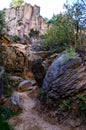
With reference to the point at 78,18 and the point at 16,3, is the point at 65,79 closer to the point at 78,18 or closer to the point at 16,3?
the point at 78,18

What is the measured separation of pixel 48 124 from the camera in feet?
36.6

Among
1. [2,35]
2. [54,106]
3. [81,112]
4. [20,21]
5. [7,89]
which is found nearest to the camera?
[81,112]

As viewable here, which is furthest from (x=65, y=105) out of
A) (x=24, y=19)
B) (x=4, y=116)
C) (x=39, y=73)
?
(x=24, y=19)

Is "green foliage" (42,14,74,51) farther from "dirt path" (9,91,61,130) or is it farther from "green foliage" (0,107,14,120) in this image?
"green foliage" (0,107,14,120)

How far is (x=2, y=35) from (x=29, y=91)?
256 inches

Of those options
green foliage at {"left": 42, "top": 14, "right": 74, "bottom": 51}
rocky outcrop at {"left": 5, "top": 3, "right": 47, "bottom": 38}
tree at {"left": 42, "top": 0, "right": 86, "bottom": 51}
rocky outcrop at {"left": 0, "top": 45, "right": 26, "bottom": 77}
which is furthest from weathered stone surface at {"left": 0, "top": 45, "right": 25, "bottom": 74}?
rocky outcrop at {"left": 5, "top": 3, "right": 47, "bottom": 38}

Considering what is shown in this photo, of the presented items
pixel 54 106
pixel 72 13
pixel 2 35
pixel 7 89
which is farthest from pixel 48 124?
pixel 2 35

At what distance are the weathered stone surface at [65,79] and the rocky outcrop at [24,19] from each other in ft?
114

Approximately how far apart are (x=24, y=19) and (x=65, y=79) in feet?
A: 124

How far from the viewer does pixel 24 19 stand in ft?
158

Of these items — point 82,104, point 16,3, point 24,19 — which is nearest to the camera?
point 82,104

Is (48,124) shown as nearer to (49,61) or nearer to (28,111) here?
(28,111)

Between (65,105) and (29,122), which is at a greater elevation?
(65,105)

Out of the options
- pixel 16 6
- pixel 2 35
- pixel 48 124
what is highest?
pixel 16 6
